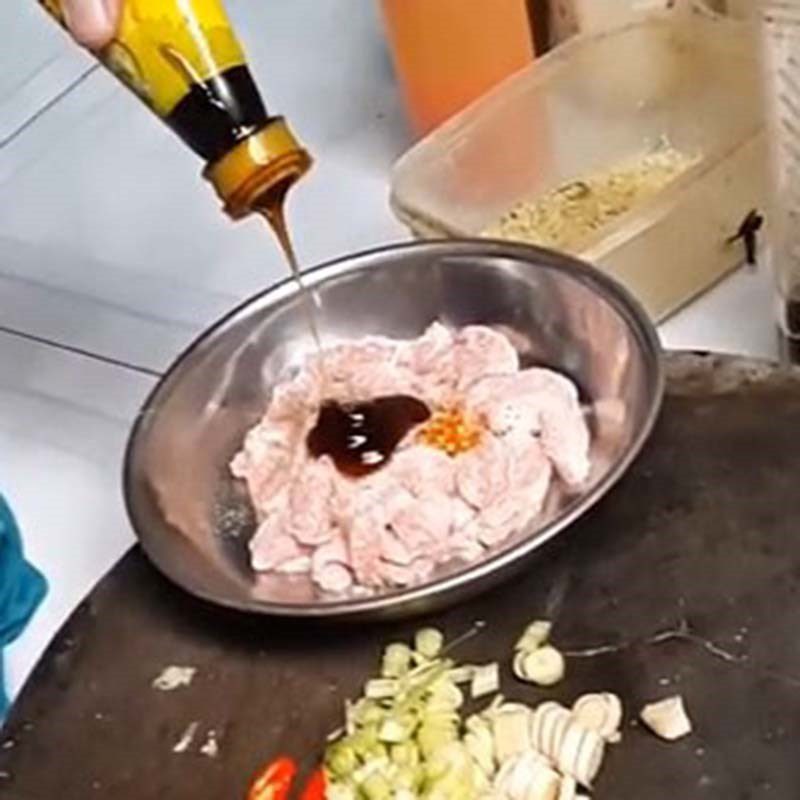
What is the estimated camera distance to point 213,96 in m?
0.65

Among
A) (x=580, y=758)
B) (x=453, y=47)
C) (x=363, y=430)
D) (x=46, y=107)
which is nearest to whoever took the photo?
(x=580, y=758)

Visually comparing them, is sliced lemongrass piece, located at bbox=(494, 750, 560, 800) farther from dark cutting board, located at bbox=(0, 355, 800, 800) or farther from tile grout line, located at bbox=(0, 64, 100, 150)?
tile grout line, located at bbox=(0, 64, 100, 150)

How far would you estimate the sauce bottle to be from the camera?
0.65 m

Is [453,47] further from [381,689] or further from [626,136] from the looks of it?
[381,689]

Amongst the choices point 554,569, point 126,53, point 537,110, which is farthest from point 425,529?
point 537,110

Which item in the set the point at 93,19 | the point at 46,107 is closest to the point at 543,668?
the point at 93,19

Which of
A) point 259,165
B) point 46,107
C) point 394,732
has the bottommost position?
point 46,107

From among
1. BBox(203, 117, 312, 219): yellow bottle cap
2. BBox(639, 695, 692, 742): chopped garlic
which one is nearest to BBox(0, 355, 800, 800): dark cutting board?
BBox(639, 695, 692, 742): chopped garlic

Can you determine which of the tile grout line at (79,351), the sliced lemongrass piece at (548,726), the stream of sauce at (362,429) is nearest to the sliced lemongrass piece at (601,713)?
the sliced lemongrass piece at (548,726)

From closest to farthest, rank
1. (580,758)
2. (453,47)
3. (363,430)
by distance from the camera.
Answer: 1. (580,758)
2. (363,430)
3. (453,47)

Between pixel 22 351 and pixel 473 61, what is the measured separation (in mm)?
262

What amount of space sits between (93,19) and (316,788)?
25 centimetres

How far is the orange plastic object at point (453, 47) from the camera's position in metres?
0.94

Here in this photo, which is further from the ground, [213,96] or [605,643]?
[213,96]
